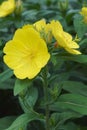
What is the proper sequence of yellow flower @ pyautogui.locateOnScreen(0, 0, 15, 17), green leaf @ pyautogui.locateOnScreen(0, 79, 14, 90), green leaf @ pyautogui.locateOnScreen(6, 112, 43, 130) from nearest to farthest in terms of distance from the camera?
green leaf @ pyautogui.locateOnScreen(6, 112, 43, 130)
green leaf @ pyautogui.locateOnScreen(0, 79, 14, 90)
yellow flower @ pyautogui.locateOnScreen(0, 0, 15, 17)

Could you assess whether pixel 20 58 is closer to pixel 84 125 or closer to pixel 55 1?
pixel 84 125

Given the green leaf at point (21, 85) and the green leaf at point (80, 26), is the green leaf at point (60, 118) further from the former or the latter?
the green leaf at point (80, 26)

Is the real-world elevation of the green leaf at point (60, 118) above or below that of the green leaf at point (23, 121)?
below

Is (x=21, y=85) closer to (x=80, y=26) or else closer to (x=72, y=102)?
(x=72, y=102)

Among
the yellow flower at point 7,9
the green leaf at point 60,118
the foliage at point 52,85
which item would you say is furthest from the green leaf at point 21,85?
the yellow flower at point 7,9

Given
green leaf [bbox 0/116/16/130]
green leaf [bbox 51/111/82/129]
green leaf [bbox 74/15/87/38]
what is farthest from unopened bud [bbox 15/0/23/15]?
green leaf [bbox 51/111/82/129]

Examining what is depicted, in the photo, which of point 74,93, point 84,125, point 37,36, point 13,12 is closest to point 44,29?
point 37,36

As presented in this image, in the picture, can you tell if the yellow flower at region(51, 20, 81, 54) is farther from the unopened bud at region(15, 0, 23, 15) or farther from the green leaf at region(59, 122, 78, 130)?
the unopened bud at region(15, 0, 23, 15)

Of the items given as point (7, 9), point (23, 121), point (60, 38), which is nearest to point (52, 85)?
point (23, 121)
